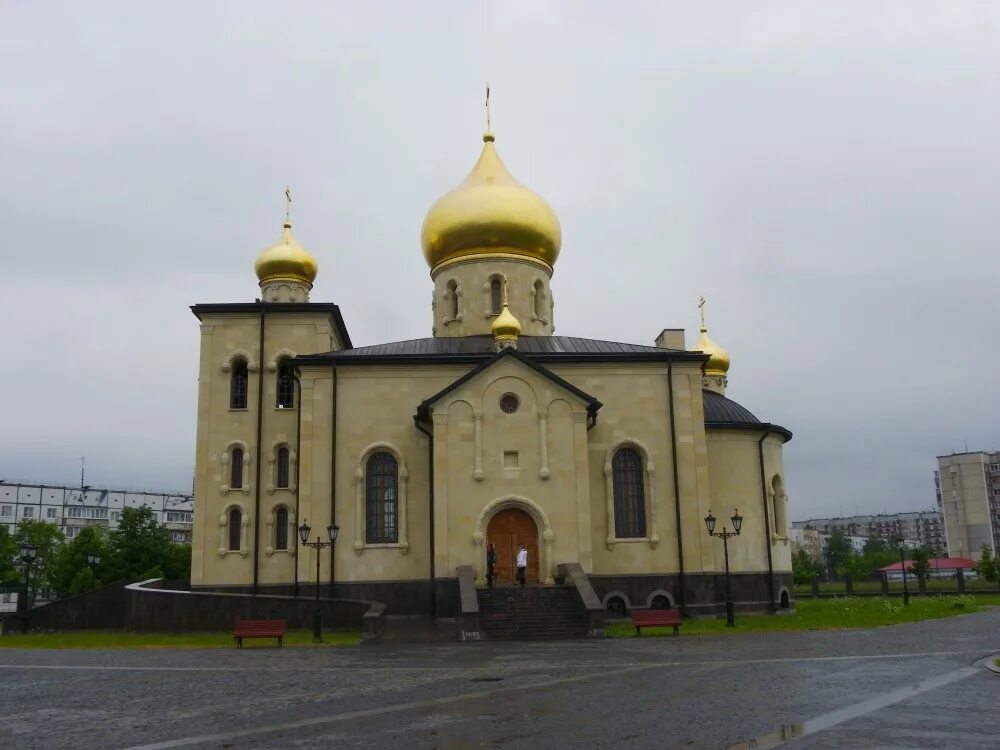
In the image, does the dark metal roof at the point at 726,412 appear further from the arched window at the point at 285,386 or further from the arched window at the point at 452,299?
the arched window at the point at 285,386

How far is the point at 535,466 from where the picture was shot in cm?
2920

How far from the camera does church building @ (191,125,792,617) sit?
95.5ft

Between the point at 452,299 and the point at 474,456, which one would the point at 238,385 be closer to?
the point at 452,299

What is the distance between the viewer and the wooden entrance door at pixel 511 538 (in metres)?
29.0

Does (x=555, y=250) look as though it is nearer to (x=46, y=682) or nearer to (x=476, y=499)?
(x=476, y=499)

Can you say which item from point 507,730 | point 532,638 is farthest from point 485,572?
point 507,730

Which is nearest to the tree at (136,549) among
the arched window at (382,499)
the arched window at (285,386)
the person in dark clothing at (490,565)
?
the arched window at (285,386)

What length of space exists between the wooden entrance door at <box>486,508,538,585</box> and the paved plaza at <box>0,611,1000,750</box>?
28.2 ft

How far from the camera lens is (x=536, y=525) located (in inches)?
1146

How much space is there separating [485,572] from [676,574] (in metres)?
6.43

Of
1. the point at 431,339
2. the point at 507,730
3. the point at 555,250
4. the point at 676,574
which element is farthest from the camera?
the point at 555,250

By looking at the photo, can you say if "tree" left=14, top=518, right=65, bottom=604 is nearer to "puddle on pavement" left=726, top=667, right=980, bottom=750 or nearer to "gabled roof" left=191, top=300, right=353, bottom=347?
"gabled roof" left=191, top=300, right=353, bottom=347

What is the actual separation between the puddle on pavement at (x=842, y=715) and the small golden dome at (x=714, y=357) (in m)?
26.9

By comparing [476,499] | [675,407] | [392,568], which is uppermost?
[675,407]
